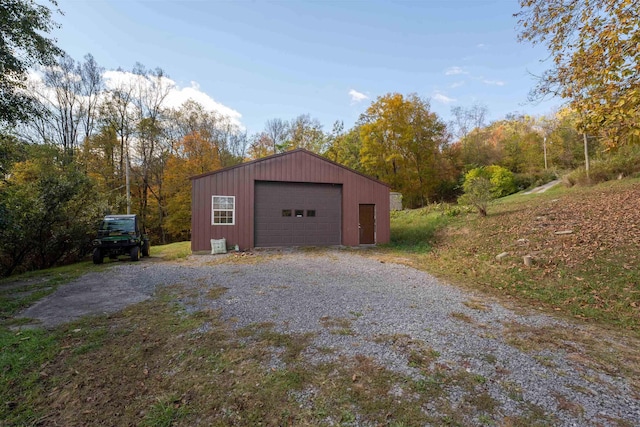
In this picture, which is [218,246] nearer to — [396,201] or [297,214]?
[297,214]

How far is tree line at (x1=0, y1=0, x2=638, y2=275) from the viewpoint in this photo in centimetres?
1140

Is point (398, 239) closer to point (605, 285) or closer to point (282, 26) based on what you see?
point (605, 285)

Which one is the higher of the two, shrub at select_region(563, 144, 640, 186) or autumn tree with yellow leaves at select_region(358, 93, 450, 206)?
autumn tree with yellow leaves at select_region(358, 93, 450, 206)

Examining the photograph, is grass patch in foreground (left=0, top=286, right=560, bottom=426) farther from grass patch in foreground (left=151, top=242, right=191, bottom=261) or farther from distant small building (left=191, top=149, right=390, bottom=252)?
distant small building (left=191, top=149, right=390, bottom=252)

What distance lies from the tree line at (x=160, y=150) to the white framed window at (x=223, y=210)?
515 centimetres

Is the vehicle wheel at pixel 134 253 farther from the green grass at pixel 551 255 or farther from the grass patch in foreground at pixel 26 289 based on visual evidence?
the green grass at pixel 551 255

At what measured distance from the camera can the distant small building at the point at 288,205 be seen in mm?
11102

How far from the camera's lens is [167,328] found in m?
3.88

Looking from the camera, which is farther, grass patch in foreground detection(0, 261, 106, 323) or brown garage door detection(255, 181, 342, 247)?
brown garage door detection(255, 181, 342, 247)

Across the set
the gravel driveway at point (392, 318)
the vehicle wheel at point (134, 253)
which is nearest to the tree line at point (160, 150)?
the vehicle wheel at point (134, 253)

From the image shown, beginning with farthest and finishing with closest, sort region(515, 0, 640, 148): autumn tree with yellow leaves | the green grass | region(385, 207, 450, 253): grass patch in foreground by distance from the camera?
region(385, 207, 450, 253): grass patch in foreground → the green grass → region(515, 0, 640, 148): autumn tree with yellow leaves

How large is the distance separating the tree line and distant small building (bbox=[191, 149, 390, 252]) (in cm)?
508

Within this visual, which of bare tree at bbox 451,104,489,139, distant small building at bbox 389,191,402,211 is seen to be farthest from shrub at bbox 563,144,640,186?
bare tree at bbox 451,104,489,139

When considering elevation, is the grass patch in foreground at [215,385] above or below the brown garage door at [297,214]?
below
